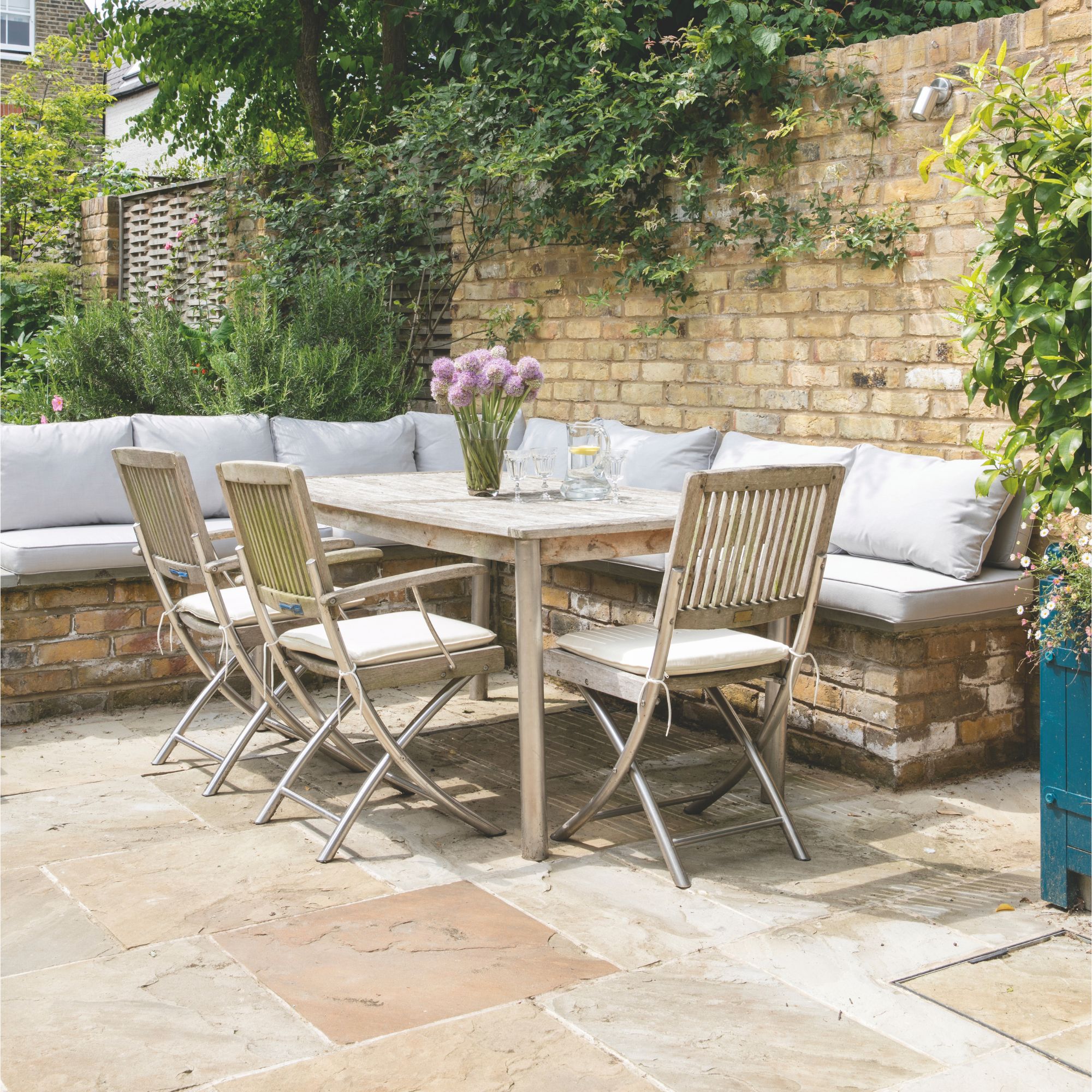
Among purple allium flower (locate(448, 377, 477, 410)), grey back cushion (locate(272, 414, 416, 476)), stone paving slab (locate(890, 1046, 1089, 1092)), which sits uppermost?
purple allium flower (locate(448, 377, 477, 410))

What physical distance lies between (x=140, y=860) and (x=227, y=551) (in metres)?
1.78

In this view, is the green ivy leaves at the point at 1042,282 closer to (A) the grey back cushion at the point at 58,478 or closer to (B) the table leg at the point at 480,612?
(B) the table leg at the point at 480,612

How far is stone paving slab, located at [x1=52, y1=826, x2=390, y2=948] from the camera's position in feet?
9.74

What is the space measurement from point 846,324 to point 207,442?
2.75m

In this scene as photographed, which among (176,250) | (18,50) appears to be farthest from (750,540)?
(18,50)

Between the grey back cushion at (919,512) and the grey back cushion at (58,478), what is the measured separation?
287 centimetres

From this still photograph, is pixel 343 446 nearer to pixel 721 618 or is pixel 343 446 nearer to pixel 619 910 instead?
pixel 721 618

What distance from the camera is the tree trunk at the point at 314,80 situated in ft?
30.7

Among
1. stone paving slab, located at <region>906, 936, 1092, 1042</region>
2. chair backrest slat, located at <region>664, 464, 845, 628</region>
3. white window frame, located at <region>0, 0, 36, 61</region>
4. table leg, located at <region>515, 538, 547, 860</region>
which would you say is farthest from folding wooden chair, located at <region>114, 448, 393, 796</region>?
white window frame, located at <region>0, 0, 36, 61</region>

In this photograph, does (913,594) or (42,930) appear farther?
(913,594)

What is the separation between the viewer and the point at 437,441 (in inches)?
241

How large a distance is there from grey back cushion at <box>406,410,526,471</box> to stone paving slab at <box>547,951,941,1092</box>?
Answer: 12.0 feet

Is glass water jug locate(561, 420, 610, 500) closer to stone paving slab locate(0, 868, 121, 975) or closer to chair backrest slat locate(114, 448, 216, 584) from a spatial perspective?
chair backrest slat locate(114, 448, 216, 584)

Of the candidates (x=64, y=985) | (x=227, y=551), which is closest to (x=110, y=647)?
(x=227, y=551)
